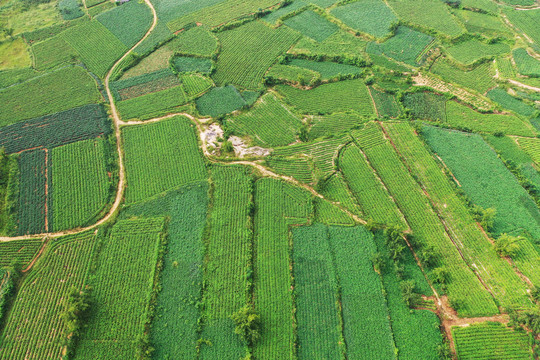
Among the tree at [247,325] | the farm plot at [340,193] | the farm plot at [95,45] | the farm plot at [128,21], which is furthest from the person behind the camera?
the farm plot at [128,21]

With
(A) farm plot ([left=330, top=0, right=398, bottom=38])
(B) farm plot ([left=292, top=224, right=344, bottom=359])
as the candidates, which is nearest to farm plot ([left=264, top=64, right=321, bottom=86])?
(A) farm plot ([left=330, top=0, right=398, bottom=38])

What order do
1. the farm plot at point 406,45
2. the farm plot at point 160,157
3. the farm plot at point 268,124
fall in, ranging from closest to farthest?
the farm plot at point 160,157 → the farm plot at point 268,124 → the farm plot at point 406,45

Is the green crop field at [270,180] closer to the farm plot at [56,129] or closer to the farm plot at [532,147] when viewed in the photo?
the farm plot at [532,147]

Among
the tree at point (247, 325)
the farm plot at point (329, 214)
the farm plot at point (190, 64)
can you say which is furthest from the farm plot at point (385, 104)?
the tree at point (247, 325)

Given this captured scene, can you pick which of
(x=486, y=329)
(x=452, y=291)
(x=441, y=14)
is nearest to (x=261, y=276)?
(x=452, y=291)

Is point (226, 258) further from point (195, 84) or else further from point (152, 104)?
point (195, 84)

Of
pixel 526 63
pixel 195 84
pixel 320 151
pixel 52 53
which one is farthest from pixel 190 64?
pixel 526 63

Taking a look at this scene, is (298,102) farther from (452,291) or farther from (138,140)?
(452,291)

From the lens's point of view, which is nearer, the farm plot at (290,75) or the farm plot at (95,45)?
the farm plot at (290,75)

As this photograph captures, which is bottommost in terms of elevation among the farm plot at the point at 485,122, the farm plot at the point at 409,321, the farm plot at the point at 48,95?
the farm plot at the point at 409,321
